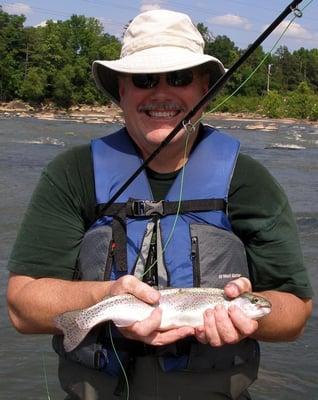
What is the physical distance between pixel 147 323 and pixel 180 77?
1.08 meters

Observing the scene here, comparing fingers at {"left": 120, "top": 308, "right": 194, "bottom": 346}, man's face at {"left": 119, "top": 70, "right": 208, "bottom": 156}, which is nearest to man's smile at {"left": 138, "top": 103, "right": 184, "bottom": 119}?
man's face at {"left": 119, "top": 70, "right": 208, "bottom": 156}

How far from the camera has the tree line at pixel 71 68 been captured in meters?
88.4

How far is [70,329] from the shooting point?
9.09ft

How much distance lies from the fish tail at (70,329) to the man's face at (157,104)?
2.76 ft

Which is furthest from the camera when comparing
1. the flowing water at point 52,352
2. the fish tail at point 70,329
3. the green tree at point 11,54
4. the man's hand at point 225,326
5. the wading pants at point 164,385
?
the green tree at point 11,54

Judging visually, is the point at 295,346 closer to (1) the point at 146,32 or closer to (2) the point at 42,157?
(1) the point at 146,32

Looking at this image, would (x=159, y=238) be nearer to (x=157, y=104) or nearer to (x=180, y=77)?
(x=157, y=104)

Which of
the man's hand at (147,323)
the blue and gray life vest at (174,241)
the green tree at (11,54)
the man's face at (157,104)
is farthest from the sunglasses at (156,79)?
the green tree at (11,54)

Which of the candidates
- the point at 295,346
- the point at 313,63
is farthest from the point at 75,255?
the point at 313,63

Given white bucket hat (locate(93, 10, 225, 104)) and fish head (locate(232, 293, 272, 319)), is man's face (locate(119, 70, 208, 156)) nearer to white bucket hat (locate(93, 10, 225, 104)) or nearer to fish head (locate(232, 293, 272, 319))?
white bucket hat (locate(93, 10, 225, 104))

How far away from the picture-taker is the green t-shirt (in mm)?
2959

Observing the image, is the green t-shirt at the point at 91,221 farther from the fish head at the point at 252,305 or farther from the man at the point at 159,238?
the fish head at the point at 252,305

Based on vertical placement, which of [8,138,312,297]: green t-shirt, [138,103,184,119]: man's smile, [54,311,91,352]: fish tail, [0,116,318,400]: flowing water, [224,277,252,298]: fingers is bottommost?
[0,116,318,400]: flowing water

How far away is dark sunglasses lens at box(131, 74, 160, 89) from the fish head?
1.00m
